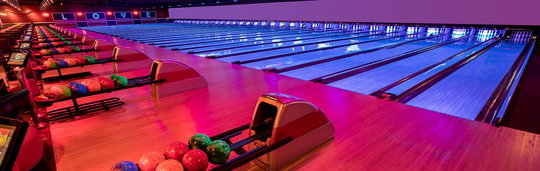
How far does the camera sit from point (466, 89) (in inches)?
108

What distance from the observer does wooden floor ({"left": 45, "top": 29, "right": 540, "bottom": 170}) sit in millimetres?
1359

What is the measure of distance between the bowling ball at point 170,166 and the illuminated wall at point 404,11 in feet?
26.3

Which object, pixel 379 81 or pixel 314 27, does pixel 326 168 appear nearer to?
pixel 379 81

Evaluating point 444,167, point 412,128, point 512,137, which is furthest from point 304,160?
point 512,137

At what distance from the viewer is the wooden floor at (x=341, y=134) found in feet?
4.46

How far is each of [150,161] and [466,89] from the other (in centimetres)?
299

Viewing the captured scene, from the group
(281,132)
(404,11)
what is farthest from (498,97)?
(404,11)

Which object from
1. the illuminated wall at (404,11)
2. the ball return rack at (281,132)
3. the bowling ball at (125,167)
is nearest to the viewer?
the bowling ball at (125,167)

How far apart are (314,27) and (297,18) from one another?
0.81 m

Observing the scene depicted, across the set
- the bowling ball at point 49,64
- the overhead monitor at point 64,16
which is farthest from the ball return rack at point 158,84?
the overhead monitor at point 64,16

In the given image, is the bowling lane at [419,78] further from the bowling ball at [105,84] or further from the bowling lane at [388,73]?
the bowling ball at [105,84]

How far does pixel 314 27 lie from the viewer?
10836 millimetres

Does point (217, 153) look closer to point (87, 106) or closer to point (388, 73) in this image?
point (87, 106)

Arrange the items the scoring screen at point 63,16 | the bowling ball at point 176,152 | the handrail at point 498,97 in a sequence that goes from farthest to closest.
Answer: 1. the scoring screen at point 63,16
2. the handrail at point 498,97
3. the bowling ball at point 176,152
